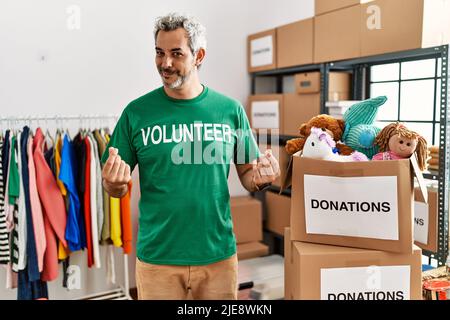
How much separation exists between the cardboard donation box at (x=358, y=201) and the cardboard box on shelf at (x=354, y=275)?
38 mm

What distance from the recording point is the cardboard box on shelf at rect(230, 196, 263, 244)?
3047mm

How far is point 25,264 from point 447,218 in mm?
2177

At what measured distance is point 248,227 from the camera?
3098 mm

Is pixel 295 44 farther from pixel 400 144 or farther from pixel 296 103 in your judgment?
pixel 400 144

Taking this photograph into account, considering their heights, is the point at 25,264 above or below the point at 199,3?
below

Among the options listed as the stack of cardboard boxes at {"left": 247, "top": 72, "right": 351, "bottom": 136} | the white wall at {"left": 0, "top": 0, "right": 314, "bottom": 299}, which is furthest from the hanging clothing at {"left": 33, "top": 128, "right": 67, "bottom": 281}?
the stack of cardboard boxes at {"left": 247, "top": 72, "right": 351, "bottom": 136}

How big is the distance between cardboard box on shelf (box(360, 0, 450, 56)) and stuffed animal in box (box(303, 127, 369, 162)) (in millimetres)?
974

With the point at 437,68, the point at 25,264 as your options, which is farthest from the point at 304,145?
the point at 25,264

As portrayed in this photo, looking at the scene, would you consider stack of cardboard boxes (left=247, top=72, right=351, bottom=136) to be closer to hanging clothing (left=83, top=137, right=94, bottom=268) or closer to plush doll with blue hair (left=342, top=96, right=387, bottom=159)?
hanging clothing (left=83, top=137, right=94, bottom=268)

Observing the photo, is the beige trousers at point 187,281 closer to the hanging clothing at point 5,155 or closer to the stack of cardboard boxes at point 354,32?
the hanging clothing at point 5,155

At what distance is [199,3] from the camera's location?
311cm

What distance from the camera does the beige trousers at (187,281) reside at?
4.58 ft

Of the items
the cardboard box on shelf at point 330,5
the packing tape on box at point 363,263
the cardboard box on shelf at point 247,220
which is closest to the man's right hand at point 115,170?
the packing tape on box at point 363,263
